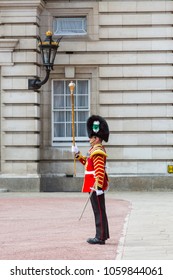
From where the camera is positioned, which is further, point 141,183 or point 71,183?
point 71,183

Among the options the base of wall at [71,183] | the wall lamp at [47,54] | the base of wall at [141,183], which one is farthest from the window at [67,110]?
the base of wall at [141,183]

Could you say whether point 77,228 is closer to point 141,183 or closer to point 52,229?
point 52,229

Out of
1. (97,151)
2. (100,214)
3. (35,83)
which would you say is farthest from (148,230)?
(35,83)

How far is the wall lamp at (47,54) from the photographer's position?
24547mm

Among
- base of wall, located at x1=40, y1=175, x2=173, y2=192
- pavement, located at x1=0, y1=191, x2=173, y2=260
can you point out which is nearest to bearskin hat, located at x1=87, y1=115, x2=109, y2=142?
pavement, located at x1=0, y1=191, x2=173, y2=260

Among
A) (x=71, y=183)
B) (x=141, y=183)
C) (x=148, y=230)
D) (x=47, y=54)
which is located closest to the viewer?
(x=148, y=230)

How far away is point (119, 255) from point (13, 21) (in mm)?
14073

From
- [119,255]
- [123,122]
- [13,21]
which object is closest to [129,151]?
[123,122]

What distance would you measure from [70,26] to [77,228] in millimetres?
11350

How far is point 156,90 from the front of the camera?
85.5 ft

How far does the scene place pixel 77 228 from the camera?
1606cm

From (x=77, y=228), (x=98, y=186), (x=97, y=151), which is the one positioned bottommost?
(x=77, y=228)

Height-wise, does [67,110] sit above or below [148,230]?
above

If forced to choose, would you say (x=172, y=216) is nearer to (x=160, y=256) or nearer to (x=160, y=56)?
(x=160, y=256)
